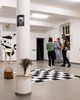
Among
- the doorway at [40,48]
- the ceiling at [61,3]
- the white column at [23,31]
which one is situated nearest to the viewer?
the white column at [23,31]

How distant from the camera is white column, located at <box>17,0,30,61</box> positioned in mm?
3213

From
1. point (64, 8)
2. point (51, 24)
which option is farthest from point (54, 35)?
point (64, 8)

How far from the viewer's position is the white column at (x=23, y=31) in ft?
10.5

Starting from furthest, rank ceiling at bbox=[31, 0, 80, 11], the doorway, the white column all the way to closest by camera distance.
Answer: the doorway → ceiling at bbox=[31, 0, 80, 11] → the white column

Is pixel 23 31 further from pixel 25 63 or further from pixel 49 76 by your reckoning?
pixel 49 76

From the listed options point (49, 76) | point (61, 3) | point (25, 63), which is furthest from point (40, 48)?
point (25, 63)

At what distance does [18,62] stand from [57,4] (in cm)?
603

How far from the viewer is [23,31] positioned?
3.25 m

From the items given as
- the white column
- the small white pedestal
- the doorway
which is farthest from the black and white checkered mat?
the doorway

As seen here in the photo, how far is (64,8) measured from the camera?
367 inches

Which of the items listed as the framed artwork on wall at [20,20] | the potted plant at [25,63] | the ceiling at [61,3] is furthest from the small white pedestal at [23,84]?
the ceiling at [61,3]

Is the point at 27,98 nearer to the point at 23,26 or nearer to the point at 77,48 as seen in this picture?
the point at 23,26

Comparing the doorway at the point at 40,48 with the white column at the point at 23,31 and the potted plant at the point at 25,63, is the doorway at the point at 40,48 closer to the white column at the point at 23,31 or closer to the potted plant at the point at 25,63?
the white column at the point at 23,31

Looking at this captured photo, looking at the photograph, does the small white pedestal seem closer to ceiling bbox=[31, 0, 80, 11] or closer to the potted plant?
the potted plant
